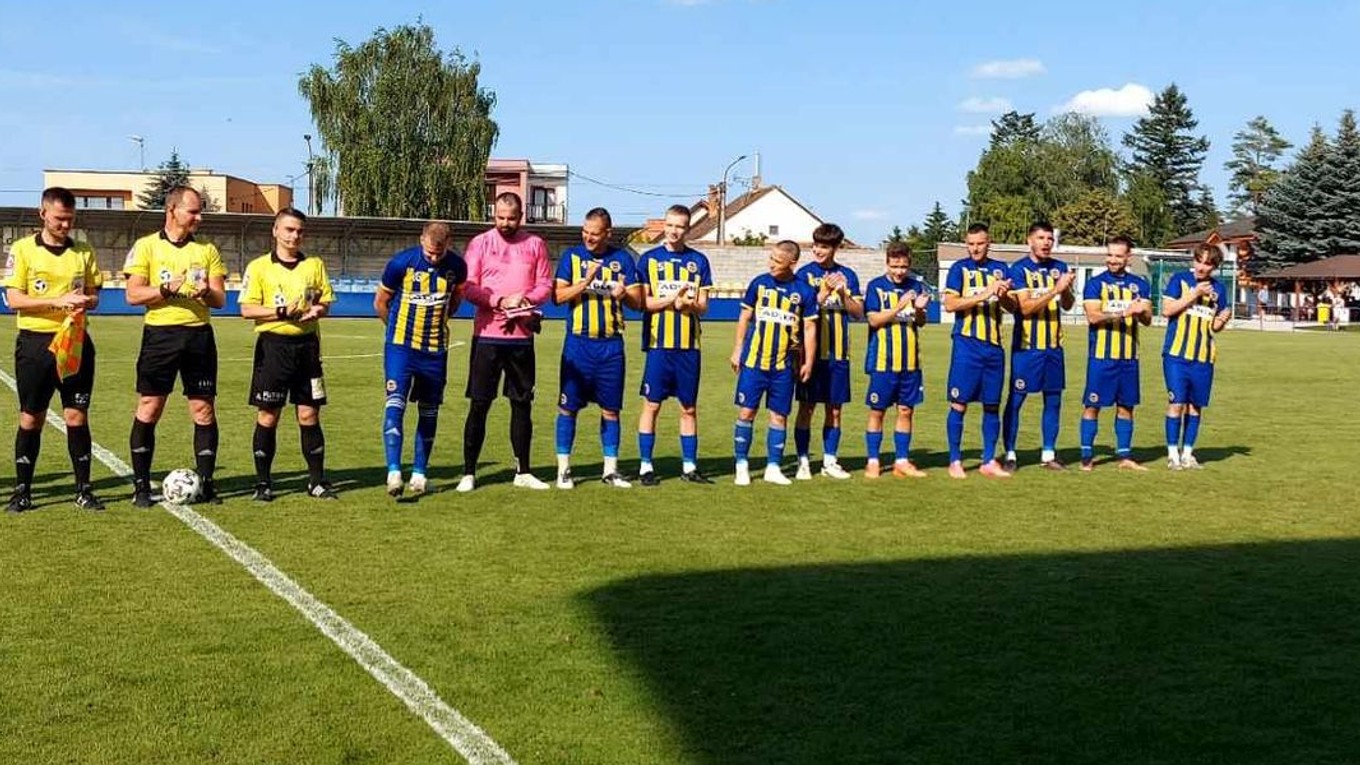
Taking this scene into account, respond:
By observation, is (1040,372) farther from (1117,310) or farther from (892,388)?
(892,388)

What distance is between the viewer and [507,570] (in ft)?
23.3

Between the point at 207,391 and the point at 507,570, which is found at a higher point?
the point at 207,391

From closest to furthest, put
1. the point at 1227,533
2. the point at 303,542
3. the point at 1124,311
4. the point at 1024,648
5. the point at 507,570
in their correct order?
the point at 1024,648
the point at 507,570
the point at 303,542
the point at 1227,533
the point at 1124,311

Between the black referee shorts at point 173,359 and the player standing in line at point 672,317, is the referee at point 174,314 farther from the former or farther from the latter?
the player standing in line at point 672,317

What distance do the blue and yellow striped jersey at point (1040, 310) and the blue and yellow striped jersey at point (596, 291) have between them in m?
3.24

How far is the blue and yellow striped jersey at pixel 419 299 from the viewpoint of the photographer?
9172 mm

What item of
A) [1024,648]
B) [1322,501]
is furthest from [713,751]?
[1322,501]

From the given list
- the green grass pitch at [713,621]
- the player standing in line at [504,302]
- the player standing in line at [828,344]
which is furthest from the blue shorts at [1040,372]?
the player standing in line at [504,302]

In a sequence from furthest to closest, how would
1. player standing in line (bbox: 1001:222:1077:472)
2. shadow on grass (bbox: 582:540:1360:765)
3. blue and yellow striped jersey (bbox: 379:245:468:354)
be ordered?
player standing in line (bbox: 1001:222:1077:472) < blue and yellow striped jersey (bbox: 379:245:468:354) < shadow on grass (bbox: 582:540:1360:765)

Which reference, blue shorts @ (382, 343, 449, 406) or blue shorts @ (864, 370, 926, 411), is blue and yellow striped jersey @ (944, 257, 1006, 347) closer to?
blue shorts @ (864, 370, 926, 411)

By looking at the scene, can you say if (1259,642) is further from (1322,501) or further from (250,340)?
(250,340)

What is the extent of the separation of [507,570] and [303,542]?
1.38 metres

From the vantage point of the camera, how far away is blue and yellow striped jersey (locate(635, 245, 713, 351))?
9938mm

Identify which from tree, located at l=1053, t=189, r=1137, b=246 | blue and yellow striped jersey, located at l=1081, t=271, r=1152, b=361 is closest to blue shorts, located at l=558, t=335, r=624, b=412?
blue and yellow striped jersey, located at l=1081, t=271, r=1152, b=361
